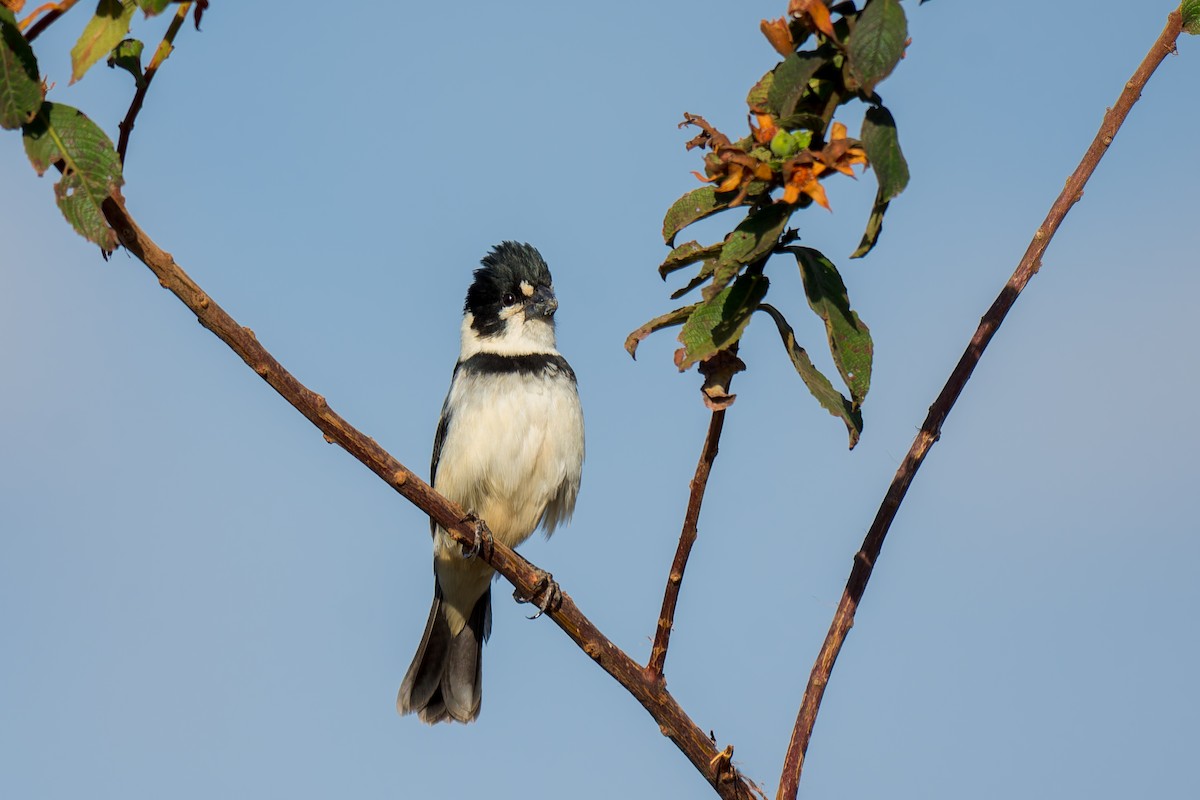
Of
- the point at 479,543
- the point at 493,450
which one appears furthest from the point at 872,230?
the point at 493,450

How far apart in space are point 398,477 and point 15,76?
1.59m

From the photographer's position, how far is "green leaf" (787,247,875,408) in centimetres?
308

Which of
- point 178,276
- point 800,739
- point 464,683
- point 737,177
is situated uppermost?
point 464,683

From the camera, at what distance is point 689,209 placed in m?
3.11

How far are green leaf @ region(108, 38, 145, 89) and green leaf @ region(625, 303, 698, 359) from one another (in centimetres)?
135

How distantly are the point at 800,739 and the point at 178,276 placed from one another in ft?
6.55

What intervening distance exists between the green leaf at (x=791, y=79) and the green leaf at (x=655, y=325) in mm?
628

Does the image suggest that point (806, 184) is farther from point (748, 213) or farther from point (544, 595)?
point (544, 595)

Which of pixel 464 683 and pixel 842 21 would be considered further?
pixel 464 683

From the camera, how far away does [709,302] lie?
3.09m

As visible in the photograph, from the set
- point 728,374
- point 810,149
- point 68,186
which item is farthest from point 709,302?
point 68,186

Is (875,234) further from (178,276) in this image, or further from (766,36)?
(178,276)

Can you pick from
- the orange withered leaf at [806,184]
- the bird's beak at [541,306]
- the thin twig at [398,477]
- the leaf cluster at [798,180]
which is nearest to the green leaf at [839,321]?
the leaf cluster at [798,180]

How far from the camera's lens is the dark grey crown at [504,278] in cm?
849
